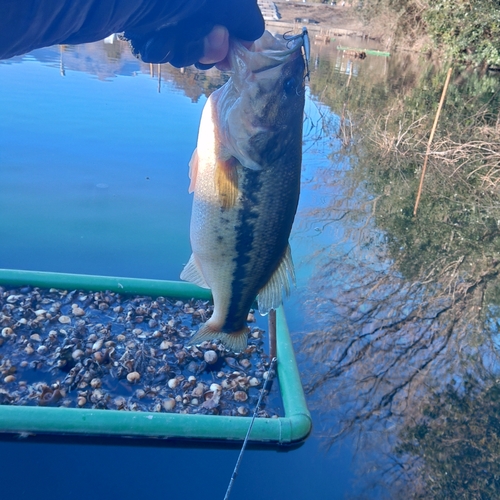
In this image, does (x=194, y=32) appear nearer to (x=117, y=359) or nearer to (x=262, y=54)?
(x=262, y=54)

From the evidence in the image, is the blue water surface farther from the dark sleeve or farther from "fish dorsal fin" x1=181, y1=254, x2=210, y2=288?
the dark sleeve

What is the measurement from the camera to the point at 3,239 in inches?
189

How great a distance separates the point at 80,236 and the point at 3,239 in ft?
2.44

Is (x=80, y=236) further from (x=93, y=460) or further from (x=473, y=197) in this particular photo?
(x=473, y=197)

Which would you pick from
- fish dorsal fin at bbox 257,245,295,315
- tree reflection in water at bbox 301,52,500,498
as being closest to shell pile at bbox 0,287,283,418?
tree reflection in water at bbox 301,52,500,498

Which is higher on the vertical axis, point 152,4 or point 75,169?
point 152,4

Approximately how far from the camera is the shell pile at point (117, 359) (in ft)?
9.93

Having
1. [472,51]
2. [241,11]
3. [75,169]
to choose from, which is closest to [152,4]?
[241,11]

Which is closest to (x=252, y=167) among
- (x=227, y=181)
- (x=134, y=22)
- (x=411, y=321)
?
(x=227, y=181)

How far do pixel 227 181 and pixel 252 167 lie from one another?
111 millimetres

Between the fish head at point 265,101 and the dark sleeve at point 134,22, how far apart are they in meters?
0.10

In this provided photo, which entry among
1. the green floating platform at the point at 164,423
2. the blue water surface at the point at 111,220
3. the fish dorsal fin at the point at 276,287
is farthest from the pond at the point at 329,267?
the fish dorsal fin at the point at 276,287

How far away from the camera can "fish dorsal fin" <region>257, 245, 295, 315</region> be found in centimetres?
201

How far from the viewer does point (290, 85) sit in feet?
5.66
